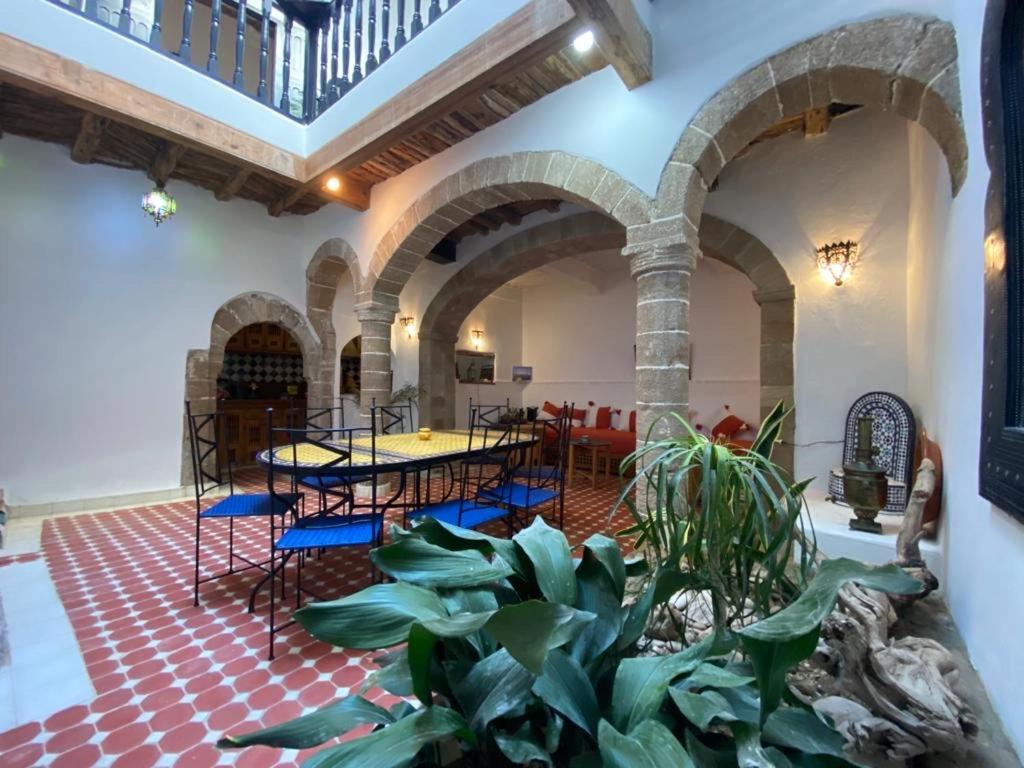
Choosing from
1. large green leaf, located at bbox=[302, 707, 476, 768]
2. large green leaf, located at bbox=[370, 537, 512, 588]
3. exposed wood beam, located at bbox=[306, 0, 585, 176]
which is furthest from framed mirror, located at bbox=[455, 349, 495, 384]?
large green leaf, located at bbox=[302, 707, 476, 768]

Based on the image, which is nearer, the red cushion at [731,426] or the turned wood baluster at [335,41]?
the turned wood baluster at [335,41]

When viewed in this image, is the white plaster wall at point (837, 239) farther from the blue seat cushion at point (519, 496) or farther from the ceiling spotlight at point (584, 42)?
the blue seat cushion at point (519, 496)

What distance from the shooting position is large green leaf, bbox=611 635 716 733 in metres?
0.78

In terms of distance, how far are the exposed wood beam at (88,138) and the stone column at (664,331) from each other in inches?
169

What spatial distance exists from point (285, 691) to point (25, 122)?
4893mm

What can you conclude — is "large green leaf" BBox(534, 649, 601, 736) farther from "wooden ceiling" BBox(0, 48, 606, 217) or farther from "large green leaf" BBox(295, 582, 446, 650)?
"wooden ceiling" BBox(0, 48, 606, 217)

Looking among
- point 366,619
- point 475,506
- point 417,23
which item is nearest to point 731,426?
point 475,506

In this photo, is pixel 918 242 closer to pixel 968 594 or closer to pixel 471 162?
pixel 968 594

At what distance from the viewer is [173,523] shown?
3.69m

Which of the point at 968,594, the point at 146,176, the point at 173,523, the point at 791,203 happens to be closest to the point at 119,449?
the point at 173,523

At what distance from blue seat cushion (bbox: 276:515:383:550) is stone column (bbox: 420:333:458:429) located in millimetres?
3779

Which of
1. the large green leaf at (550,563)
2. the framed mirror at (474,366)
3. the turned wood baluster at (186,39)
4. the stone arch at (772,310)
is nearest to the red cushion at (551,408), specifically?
the framed mirror at (474,366)

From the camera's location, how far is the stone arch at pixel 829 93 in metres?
1.78

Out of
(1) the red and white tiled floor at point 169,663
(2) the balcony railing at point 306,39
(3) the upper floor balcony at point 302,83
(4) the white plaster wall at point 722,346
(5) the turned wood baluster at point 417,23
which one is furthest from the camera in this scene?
(4) the white plaster wall at point 722,346
